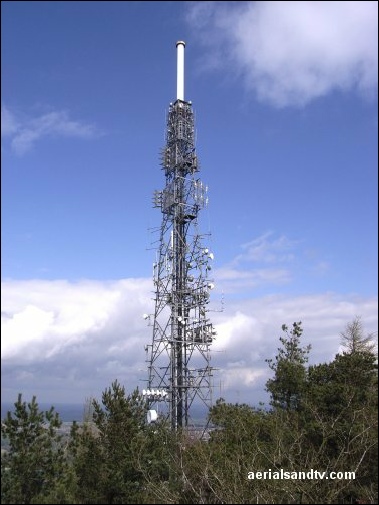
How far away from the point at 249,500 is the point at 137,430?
12.8 feet

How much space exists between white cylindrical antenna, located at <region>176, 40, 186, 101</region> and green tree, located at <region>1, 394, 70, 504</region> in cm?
2488

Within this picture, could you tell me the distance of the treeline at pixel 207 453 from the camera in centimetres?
1049

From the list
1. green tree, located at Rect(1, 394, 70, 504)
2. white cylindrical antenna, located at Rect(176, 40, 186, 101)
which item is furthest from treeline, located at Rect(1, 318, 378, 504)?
white cylindrical antenna, located at Rect(176, 40, 186, 101)

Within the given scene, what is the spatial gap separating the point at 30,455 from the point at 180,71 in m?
27.3

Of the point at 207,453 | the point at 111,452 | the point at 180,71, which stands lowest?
the point at 207,453

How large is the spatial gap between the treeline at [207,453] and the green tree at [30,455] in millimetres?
22

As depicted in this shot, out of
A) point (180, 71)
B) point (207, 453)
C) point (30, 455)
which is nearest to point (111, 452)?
point (30, 455)

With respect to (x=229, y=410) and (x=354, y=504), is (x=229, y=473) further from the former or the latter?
(x=229, y=410)

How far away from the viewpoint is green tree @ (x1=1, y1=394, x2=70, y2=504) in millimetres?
9898

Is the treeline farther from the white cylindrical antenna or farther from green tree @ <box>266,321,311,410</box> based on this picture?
the white cylindrical antenna

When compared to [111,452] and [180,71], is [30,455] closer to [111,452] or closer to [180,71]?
[111,452]

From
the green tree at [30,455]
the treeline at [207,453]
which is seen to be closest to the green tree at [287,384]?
the treeline at [207,453]

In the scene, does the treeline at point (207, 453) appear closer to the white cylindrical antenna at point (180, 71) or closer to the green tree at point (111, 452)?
the green tree at point (111, 452)

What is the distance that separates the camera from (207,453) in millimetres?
16812
